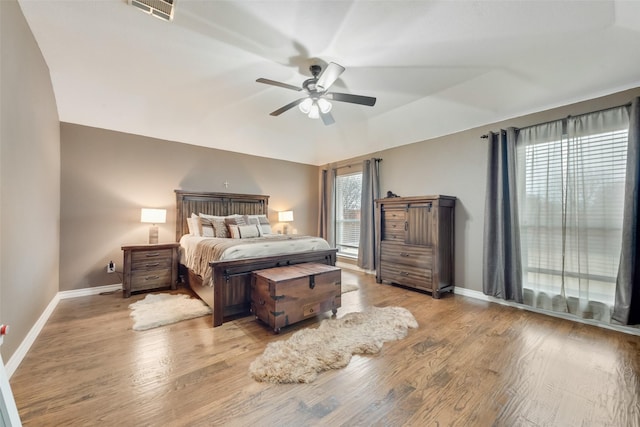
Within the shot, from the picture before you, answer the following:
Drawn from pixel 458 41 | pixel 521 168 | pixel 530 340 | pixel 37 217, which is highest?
pixel 458 41

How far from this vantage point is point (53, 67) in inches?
109

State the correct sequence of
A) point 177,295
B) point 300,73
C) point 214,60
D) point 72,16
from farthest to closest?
point 177,295 → point 300,73 → point 214,60 → point 72,16

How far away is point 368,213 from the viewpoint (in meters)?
5.10

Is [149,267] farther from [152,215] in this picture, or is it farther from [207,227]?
[207,227]

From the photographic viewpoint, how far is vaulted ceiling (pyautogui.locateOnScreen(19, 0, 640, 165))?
79.0 inches

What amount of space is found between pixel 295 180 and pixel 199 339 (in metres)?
4.13

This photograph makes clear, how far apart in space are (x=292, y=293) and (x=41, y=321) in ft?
8.37

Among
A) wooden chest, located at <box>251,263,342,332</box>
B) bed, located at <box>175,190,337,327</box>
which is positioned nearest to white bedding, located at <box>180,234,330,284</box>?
bed, located at <box>175,190,337,327</box>

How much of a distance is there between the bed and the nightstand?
23cm

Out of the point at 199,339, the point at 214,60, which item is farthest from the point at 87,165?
the point at 199,339

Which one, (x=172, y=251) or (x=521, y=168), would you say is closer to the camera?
(x=521, y=168)

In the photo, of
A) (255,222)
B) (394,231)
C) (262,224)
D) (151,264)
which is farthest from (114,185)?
(394,231)

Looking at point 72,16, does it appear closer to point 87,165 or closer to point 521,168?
point 87,165

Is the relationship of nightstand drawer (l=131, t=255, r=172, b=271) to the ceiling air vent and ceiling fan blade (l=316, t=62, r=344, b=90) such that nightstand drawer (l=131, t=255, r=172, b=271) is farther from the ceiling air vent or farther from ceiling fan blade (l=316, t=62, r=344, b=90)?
ceiling fan blade (l=316, t=62, r=344, b=90)
